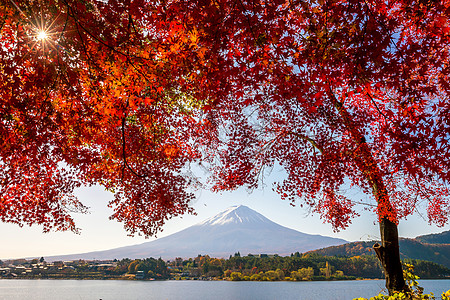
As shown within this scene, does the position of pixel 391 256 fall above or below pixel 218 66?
below

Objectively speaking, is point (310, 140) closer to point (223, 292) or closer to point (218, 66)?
point (218, 66)

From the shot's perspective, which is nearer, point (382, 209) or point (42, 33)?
point (42, 33)

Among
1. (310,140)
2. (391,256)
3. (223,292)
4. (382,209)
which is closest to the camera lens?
(391,256)

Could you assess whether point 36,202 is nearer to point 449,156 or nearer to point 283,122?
point 283,122

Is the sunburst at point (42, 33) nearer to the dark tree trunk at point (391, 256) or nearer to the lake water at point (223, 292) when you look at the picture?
the dark tree trunk at point (391, 256)

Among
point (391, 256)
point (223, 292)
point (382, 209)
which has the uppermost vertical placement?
point (382, 209)

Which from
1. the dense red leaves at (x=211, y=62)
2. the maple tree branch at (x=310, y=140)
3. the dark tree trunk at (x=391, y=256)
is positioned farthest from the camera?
the maple tree branch at (x=310, y=140)

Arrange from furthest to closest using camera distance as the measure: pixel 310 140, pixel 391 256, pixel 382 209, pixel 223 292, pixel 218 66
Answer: pixel 223 292 < pixel 310 140 < pixel 382 209 < pixel 391 256 < pixel 218 66

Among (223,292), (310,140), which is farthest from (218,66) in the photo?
(223,292)

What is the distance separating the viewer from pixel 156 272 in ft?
228

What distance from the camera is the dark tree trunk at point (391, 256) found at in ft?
26.7

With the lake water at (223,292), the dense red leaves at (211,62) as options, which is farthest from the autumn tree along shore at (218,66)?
the lake water at (223,292)

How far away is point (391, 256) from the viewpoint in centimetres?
848

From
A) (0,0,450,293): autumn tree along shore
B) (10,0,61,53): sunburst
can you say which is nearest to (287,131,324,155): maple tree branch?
(0,0,450,293): autumn tree along shore
